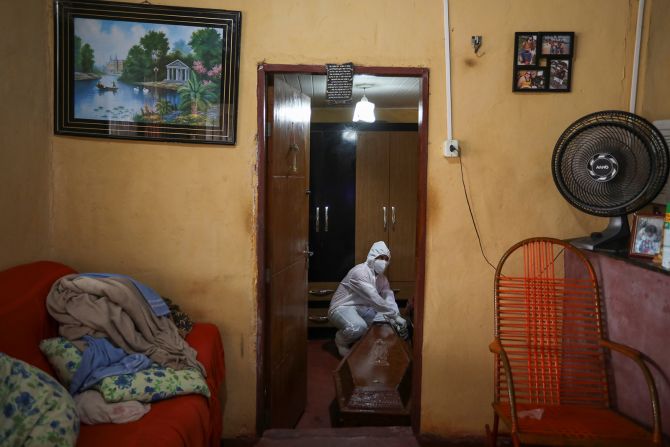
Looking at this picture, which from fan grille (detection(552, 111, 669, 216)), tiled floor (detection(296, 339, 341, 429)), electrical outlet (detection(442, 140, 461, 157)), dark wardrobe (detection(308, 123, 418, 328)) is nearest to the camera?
fan grille (detection(552, 111, 669, 216))

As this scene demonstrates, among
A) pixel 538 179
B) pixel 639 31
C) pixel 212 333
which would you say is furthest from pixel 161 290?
pixel 639 31

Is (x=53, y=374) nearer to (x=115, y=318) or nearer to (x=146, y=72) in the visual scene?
(x=115, y=318)

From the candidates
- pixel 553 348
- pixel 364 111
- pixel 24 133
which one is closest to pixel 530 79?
pixel 553 348

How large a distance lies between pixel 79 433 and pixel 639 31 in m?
3.02

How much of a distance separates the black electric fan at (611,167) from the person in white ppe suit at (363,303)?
8.26 feet

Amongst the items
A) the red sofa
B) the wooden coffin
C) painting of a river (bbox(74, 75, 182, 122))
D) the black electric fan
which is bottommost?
the wooden coffin

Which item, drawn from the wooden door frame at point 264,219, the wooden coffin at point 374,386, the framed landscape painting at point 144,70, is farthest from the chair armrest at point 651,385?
the framed landscape painting at point 144,70

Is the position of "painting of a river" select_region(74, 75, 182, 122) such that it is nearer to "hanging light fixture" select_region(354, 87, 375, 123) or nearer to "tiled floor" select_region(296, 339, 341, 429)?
"tiled floor" select_region(296, 339, 341, 429)

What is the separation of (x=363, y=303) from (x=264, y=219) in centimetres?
243

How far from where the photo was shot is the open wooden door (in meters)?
2.56

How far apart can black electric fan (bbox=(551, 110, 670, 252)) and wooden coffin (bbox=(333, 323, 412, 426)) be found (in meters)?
1.36

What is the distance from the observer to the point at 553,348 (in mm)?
2307

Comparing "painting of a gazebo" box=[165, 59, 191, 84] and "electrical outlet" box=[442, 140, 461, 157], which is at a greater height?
"painting of a gazebo" box=[165, 59, 191, 84]

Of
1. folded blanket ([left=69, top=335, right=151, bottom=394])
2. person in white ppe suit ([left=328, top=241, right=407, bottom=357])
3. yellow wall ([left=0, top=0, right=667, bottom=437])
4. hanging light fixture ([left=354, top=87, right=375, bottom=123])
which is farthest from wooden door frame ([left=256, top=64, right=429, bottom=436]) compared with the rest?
hanging light fixture ([left=354, top=87, right=375, bottom=123])
